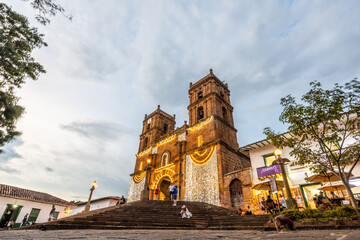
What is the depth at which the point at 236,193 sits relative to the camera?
1511 cm

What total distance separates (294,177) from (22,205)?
2876 cm

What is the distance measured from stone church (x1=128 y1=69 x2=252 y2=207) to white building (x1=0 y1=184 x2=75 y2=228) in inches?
424

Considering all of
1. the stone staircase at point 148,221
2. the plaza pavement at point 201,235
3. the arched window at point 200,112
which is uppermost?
the arched window at point 200,112

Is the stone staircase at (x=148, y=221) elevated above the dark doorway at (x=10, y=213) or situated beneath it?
Answer: situated beneath

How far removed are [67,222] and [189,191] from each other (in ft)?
40.1

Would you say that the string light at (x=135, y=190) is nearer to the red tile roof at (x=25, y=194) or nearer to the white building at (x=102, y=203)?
the white building at (x=102, y=203)

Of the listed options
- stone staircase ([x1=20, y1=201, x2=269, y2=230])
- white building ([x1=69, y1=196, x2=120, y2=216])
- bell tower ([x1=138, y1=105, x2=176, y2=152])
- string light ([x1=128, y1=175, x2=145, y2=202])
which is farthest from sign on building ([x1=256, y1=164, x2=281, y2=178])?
white building ([x1=69, y1=196, x2=120, y2=216])

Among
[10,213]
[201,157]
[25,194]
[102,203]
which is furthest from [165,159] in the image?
[10,213]

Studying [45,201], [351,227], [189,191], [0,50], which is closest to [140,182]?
[189,191]

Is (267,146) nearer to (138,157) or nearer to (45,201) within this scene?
(138,157)

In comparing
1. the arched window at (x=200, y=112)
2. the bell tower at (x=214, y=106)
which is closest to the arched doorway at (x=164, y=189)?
the bell tower at (x=214, y=106)

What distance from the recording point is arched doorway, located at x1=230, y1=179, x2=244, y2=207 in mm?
14800

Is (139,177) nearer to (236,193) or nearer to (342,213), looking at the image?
(236,193)

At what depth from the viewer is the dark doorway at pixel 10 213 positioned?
20.2 m
